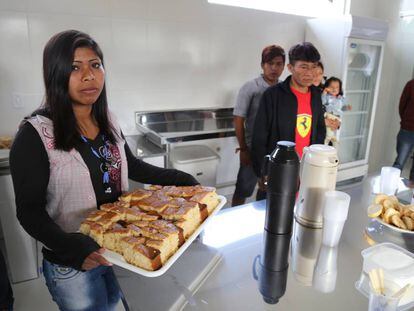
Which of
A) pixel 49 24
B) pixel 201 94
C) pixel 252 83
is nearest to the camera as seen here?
pixel 49 24

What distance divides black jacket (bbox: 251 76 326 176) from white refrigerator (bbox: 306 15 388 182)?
5.04ft

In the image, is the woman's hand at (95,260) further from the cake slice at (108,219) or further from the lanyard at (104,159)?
the lanyard at (104,159)

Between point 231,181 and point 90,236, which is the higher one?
point 90,236

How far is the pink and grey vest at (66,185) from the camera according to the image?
3.03 feet

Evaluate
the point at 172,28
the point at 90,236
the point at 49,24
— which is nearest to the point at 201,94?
the point at 172,28

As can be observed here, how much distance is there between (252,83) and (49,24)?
148 centimetres

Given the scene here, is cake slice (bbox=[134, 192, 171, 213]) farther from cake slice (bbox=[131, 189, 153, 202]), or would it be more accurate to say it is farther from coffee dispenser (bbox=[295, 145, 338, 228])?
coffee dispenser (bbox=[295, 145, 338, 228])

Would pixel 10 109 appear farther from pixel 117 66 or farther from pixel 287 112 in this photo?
pixel 287 112

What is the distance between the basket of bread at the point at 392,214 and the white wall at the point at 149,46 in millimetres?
2065

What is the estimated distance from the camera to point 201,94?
2.93m

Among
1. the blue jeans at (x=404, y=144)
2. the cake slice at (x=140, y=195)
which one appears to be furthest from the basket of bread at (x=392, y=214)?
the blue jeans at (x=404, y=144)

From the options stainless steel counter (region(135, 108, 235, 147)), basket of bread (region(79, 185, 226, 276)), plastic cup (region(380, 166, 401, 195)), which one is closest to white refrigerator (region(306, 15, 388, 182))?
stainless steel counter (region(135, 108, 235, 147))

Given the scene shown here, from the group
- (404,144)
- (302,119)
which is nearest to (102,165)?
(302,119)

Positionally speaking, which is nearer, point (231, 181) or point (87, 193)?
point (87, 193)
